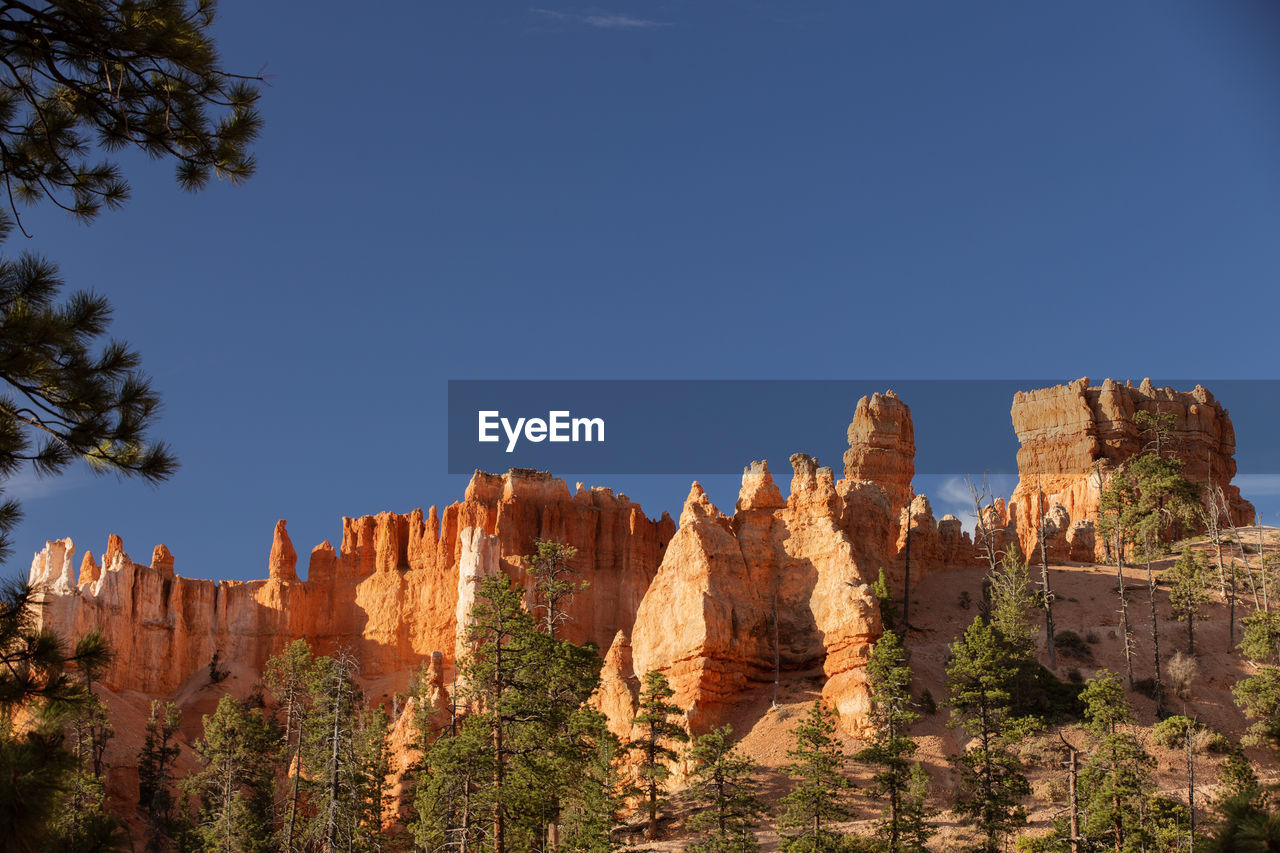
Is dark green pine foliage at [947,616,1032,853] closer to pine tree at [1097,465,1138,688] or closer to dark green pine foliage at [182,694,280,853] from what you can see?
pine tree at [1097,465,1138,688]

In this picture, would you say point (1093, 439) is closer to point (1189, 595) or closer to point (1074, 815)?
point (1189, 595)

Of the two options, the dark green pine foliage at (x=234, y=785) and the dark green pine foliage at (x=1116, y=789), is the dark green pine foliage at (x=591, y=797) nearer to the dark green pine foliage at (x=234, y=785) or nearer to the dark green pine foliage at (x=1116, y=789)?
the dark green pine foliage at (x=234, y=785)

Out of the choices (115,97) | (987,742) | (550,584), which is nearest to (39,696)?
(115,97)

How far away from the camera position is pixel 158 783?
222 ft

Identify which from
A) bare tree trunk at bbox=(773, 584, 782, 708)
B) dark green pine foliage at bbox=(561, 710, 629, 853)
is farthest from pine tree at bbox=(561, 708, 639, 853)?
bare tree trunk at bbox=(773, 584, 782, 708)

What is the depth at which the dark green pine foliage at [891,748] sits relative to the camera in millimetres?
40688

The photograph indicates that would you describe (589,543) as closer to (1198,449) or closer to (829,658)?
(829,658)

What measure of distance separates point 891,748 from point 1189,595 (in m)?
22.6

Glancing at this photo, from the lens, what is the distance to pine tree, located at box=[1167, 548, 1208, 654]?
185 feet

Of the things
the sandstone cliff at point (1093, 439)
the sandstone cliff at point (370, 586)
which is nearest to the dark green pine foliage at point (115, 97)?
the sandstone cliff at point (370, 586)

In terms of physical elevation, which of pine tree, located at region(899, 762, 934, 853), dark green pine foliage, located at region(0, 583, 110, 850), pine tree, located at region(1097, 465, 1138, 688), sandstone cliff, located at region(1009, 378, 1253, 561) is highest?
sandstone cliff, located at region(1009, 378, 1253, 561)

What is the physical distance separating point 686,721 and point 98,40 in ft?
146

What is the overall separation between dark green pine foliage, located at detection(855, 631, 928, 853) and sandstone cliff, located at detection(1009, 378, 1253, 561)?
46385 mm

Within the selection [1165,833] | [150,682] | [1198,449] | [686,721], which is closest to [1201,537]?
[1198,449]
